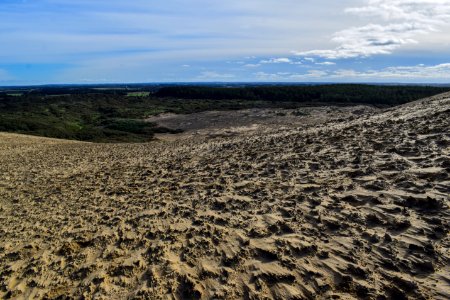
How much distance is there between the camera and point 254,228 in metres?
7.25

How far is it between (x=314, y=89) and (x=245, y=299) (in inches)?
3892

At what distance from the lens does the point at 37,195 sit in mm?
11570

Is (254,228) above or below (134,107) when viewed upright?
above

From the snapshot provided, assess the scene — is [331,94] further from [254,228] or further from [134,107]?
[254,228]

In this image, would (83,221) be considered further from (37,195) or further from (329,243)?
(329,243)

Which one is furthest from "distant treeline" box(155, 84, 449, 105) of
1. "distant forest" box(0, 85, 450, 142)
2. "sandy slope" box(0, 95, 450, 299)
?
"sandy slope" box(0, 95, 450, 299)

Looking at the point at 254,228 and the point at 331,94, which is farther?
the point at 331,94

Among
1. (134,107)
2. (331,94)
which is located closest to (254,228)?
(134,107)

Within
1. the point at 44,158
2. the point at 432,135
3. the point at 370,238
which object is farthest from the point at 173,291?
the point at 44,158

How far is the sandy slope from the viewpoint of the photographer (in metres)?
5.60

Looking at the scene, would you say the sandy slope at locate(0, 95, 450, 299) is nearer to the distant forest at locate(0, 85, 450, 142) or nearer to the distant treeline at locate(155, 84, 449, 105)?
the distant forest at locate(0, 85, 450, 142)

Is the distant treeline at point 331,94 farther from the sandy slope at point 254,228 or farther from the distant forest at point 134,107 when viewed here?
the sandy slope at point 254,228

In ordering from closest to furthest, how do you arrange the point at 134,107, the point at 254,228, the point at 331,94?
the point at 254,228
the point at 134,107
the point at 331,94

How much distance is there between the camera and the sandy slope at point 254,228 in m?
5.60
